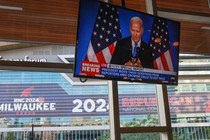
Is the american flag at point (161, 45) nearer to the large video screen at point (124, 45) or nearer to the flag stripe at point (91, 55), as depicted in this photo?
the large video screen at point (124, 45)

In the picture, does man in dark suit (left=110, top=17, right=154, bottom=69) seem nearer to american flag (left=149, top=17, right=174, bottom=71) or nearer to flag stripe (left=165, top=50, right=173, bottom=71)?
american flag (left=149, top=17, right=174, bottom=71)

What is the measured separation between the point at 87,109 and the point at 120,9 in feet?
4.30

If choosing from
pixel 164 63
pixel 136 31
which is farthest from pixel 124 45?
pixel 164 63

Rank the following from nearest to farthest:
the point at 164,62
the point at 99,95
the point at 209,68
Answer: the point at 164,62
the point at 99,95
the point at 209,68

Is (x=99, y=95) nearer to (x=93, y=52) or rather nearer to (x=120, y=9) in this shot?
(x=93, y=52)

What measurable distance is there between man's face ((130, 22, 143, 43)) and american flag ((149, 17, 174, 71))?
17 cm

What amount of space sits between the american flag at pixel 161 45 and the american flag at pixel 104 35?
0.49 m

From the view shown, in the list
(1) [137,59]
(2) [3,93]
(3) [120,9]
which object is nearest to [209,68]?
(1) [137,59]

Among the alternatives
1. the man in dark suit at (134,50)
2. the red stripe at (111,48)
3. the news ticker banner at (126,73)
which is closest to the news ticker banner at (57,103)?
the news ticker banner at (126,73)

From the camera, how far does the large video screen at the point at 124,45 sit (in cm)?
252

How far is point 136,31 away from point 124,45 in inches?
10.0

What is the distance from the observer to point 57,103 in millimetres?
3119

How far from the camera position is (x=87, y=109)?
10.4ft

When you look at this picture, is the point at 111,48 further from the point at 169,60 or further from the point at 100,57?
the point at 169,60
